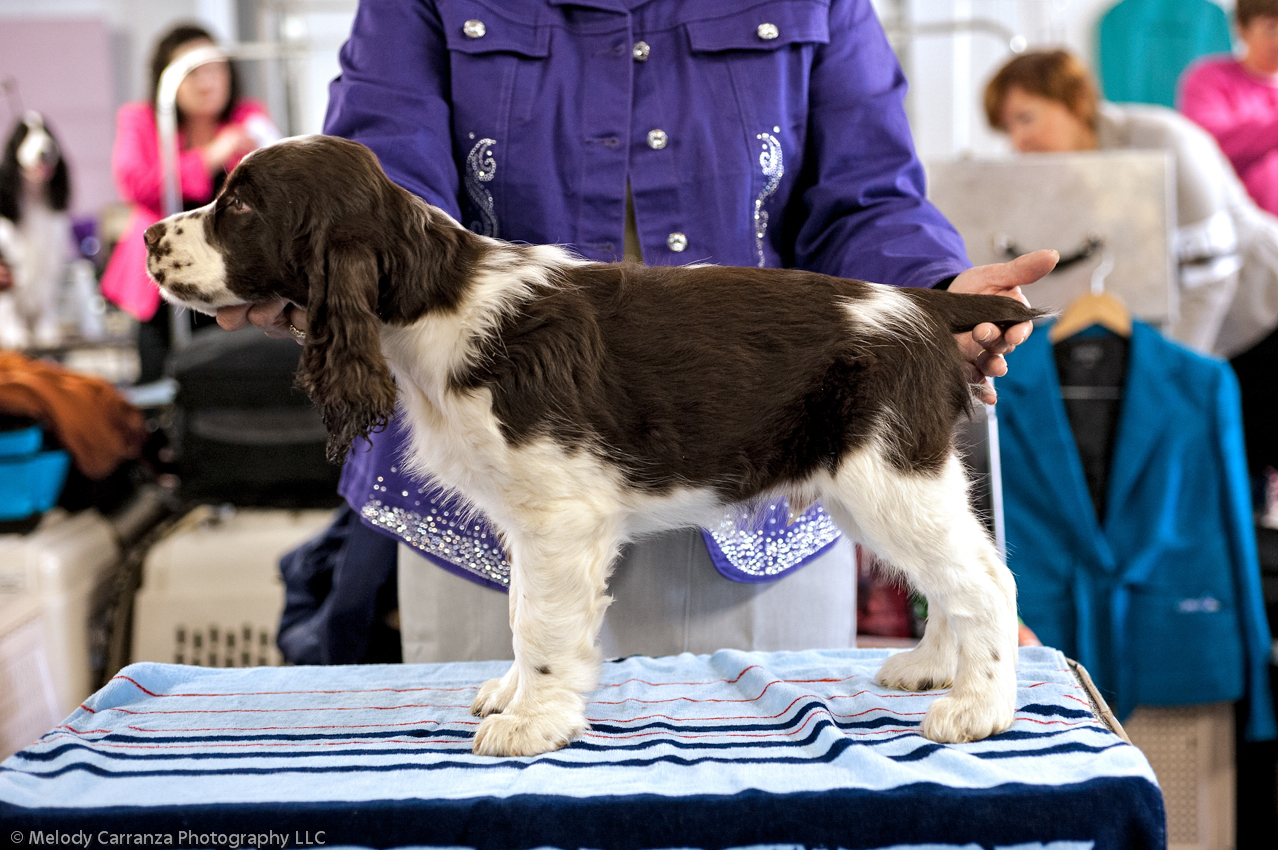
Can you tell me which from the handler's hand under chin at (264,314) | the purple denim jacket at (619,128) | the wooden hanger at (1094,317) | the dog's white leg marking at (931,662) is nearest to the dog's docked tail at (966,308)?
the purple denim jacket at (619,128)

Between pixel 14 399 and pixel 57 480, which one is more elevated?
pixel 14 399

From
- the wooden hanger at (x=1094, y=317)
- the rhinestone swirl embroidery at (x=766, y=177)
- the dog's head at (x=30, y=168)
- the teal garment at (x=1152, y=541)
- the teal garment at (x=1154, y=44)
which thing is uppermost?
the teal garment at (x=1154, y=44)

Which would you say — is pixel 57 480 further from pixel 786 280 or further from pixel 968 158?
pixel 968 158

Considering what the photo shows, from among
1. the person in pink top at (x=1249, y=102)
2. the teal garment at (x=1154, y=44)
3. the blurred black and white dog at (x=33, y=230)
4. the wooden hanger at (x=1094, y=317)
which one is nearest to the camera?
the wooden hanger at (x=1094, y=317)

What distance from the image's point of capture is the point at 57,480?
9.98 feet

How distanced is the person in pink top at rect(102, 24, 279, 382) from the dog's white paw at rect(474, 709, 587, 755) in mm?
3173

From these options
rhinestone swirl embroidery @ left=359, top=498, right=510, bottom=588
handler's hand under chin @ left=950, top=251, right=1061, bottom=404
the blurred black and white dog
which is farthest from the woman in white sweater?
the blurred black and white dog

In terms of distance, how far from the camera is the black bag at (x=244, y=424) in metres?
3.13

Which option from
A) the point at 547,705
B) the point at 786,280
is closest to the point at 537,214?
the point at 786,280

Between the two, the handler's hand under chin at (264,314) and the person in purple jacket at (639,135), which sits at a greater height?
the person in purple jacket at (639,135)

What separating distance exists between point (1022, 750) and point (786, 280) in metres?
0.66

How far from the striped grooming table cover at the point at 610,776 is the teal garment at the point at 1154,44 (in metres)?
5.66

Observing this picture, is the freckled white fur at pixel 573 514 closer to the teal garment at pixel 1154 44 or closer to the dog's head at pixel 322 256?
the dog's head at pixel 322 256

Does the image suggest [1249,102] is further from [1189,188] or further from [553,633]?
[553,633]
